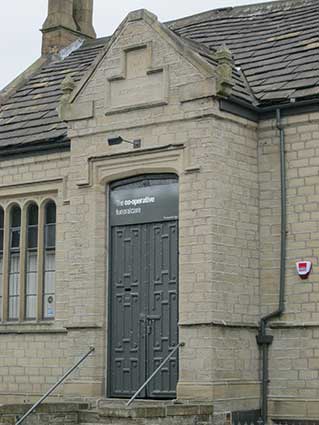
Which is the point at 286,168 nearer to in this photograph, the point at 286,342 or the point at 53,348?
the point at 286,342

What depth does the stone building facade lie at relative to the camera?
15594 millimetres

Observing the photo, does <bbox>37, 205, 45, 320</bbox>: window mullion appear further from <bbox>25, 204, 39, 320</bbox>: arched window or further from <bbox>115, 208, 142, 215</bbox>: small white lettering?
<bbox>115, 208, 142, 215</bbox>: small white lettering

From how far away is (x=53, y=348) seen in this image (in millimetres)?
18719

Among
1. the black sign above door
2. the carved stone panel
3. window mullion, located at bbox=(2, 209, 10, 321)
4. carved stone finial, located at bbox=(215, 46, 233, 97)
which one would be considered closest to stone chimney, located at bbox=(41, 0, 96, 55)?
window mullion, located at bbox=(2, 209, 10, 321)

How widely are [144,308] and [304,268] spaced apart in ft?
9.44

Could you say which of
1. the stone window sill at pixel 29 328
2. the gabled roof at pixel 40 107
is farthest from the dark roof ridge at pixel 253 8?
the stone window sill at pixel 29 328

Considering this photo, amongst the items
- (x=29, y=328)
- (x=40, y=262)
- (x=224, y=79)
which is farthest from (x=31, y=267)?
(x=224, y=79)

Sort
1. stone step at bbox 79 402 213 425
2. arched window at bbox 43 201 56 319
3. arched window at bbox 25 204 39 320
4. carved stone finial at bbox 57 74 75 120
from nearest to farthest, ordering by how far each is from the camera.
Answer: stone step at bbox 79 402 213 425 → carved stone finial at bbox 57 74 75 120 → arched window at bbox 43 201 56 319 → arched window at bbox 25 204 39 320

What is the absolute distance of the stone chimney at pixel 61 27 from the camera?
25.0m

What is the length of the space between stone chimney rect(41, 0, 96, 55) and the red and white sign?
11.6m

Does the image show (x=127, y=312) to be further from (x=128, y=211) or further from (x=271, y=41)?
(x=271, y=41)

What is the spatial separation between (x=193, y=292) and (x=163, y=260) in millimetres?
1132

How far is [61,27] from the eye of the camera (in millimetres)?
25250

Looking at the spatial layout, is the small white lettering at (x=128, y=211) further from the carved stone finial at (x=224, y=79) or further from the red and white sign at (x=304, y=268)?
the red and white sign at (x=304, y=268)
